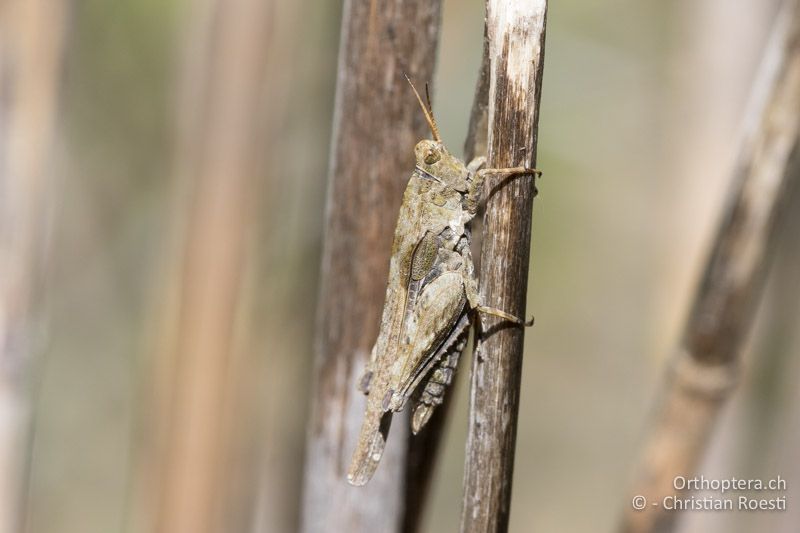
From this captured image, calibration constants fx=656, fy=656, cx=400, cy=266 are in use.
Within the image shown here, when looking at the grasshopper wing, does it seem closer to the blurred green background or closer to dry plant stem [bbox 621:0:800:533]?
the blurred green background

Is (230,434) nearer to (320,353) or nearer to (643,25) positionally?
(320,353)

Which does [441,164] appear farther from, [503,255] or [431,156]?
[503,255]

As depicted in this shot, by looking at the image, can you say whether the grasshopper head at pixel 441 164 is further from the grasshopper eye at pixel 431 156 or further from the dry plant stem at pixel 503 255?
the dry plant stem at pixel 503 255

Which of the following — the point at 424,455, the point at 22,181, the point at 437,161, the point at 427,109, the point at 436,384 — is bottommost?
the point at 424,455

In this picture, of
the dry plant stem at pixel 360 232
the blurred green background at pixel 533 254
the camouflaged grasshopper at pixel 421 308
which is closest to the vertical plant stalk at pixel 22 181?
the blurred green background at pixel 533 254

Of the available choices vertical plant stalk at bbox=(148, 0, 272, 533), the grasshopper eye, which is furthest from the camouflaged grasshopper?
vertical plant stalk at bbox=(148, 0, 272, 533)

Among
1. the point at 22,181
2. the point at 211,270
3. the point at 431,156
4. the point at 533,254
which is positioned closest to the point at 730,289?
the point at 431,156

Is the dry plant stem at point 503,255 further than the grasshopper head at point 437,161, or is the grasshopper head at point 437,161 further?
the grasshopper head at point 437,161
